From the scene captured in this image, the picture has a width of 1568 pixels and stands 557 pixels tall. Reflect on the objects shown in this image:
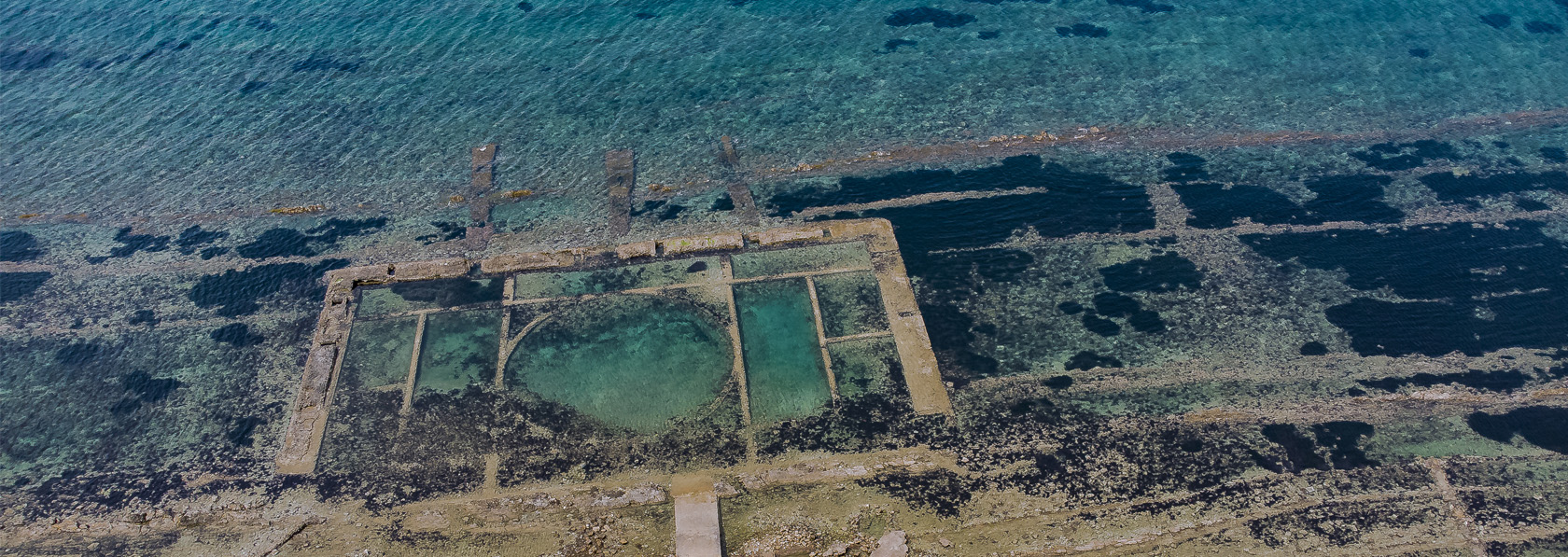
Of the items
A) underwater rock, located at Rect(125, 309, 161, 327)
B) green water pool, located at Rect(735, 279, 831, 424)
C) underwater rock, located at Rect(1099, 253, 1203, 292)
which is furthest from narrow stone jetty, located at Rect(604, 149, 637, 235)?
underwater rock, located at Rect(1099, 253, 1203, 292)

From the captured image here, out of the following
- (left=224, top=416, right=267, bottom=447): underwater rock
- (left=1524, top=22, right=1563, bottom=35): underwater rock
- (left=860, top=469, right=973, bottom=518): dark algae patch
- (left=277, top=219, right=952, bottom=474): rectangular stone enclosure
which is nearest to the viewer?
(left=860, top=469, right=973, bottom=518): dark algae patch

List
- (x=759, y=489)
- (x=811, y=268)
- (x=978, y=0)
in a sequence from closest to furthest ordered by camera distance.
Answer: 1. (x=759, y=489)
2. (x=811, y=268)
3. (x=978, y=0)

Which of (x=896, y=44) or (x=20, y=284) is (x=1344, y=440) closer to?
(x=896, y=44)

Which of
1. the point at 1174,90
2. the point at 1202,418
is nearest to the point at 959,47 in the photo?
the point at 1174,90

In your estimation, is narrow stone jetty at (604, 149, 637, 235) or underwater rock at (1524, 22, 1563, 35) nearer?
narrow stone jetty at (604, 149, 637, 235)

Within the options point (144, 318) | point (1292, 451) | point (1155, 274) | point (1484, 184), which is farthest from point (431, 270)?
point (1484, 184)

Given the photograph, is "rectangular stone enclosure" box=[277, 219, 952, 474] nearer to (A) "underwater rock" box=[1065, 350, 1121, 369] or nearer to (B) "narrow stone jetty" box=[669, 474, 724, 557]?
(B) "narrow stone jetty" box=[669, 474, 724, 557]

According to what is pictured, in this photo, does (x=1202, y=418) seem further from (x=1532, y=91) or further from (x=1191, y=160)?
(x=1532, y=91)
